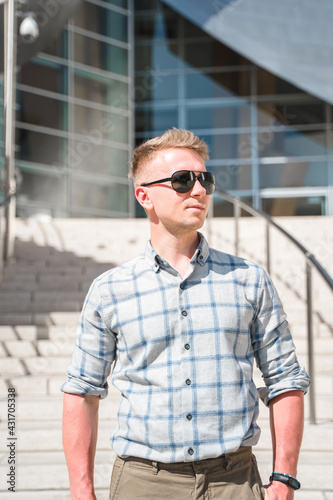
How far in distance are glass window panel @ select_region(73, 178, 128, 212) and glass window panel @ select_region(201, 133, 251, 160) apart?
2.78m

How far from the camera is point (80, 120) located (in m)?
17.2

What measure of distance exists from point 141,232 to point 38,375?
470 cm

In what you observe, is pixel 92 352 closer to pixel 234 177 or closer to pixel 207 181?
pixel 207 181

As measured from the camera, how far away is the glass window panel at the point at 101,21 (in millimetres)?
17391

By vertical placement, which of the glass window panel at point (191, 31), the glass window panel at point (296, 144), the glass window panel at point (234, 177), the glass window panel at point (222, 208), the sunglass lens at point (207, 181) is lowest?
the sunglass lens at point (207, 181)

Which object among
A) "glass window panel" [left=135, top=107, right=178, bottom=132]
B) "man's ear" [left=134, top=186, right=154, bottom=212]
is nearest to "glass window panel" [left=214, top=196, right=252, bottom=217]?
"glass window panel" [left=135, top=107, right=178, bottom=132]

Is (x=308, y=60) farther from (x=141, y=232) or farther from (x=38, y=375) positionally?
(x=38, y=375)

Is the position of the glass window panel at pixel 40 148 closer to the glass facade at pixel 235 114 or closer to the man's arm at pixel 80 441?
the glass facade at pixel 235 114

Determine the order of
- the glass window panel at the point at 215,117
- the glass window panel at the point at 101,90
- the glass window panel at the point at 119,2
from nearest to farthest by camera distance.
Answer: the glass window panel at the point at 101,90 < the glass window panel at the point at 215,117 < the glass window panel at the point at 119,2

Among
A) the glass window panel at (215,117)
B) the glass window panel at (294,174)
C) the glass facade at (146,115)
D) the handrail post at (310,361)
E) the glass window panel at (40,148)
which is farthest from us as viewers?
the glass window panel at (215,117)

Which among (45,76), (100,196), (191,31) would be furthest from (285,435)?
(191,31)

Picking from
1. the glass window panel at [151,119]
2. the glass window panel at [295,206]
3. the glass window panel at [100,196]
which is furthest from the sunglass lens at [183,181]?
the glass window panel at [151,119]

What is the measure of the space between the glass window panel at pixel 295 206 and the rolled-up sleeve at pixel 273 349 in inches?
618

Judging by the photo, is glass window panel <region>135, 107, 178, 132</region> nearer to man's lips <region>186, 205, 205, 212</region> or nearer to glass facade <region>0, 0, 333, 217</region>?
glass facade <region>0, 0, 333, 217</region>
